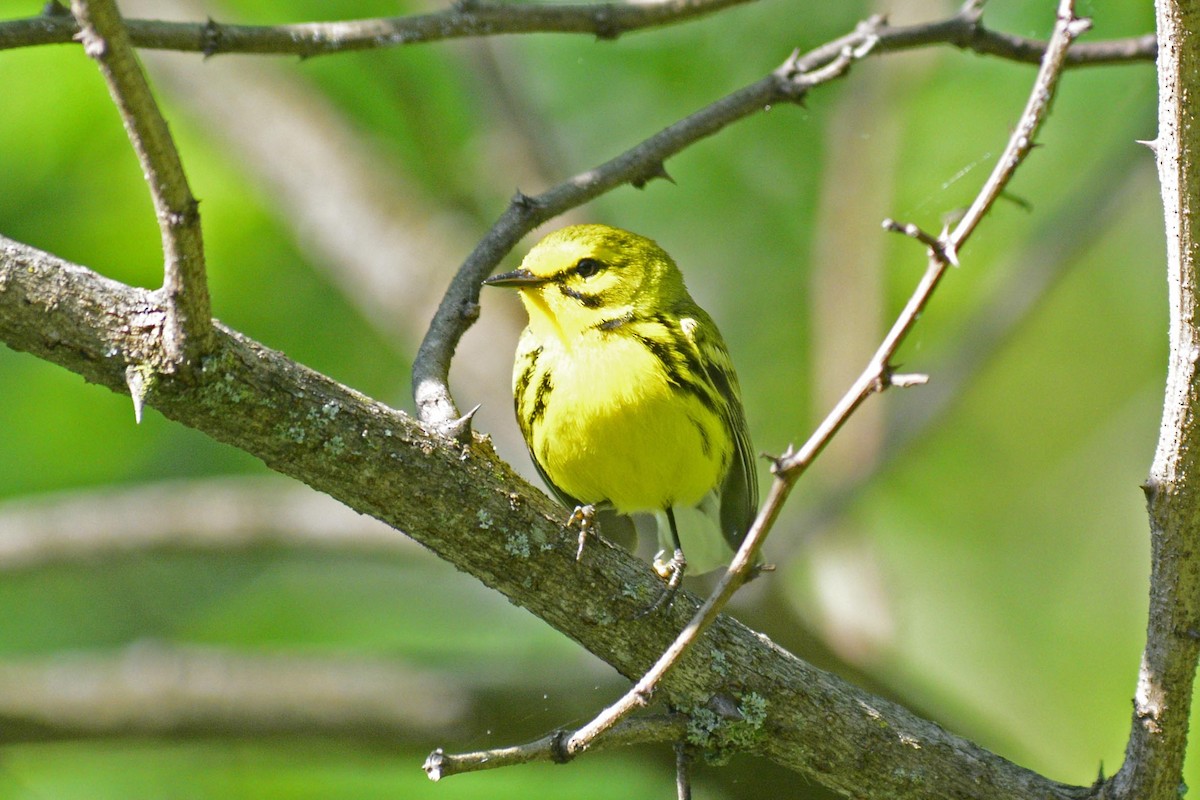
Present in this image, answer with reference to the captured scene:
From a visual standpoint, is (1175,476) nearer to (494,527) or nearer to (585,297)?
(494,527)

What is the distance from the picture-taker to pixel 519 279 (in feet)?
12.5

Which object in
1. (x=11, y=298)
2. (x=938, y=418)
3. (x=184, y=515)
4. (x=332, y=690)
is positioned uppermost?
(x=938, y=418)

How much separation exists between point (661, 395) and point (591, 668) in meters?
2.10

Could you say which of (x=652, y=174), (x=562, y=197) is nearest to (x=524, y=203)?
(x=562, y=197)

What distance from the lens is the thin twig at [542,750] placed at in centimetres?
207

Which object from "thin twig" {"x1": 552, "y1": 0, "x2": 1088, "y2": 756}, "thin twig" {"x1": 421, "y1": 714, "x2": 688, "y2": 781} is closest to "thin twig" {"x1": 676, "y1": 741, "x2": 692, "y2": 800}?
"thin twig" {"x1": 421, "y1": 714, "x2": 688, "y2": 781}

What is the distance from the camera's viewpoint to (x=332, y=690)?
4.93 m

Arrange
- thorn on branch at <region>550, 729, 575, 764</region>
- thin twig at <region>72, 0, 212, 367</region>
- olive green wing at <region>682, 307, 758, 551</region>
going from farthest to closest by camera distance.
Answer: olive green wing at <region>682, 307, 758, 551</region> < thorn on branch at <region>550, 729, 575, 764</region> < thin twig at <region>72, 0, 212, 367</region>

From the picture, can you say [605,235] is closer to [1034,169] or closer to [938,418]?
[938,418]

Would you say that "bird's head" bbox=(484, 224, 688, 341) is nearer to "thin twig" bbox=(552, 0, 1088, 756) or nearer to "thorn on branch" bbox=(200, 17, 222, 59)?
"thorn on branch" bbox=(200, 17, 222, 59)

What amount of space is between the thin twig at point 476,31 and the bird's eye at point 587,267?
2.51 feet

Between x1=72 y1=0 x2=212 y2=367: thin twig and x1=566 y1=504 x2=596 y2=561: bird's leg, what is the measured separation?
829 millimetres

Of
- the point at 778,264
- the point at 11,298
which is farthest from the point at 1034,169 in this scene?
the point at 11,298

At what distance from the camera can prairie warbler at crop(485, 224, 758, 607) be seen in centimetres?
351
